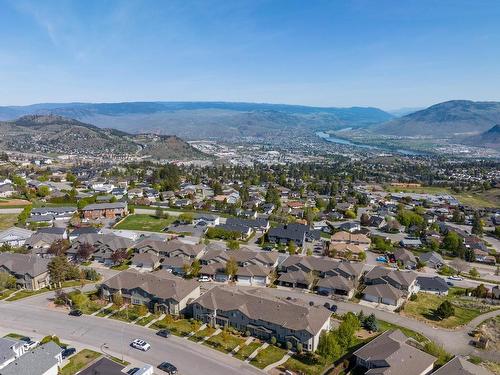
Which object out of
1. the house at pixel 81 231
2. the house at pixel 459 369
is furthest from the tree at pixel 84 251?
the house at pixel 459 369

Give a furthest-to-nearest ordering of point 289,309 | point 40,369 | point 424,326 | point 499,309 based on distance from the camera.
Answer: point 499,309 < point 424,326 < point 289,309 < point 40,369

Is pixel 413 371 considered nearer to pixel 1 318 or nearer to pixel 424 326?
pixel 424 326

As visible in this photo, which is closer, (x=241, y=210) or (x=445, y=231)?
(x=445, y=231)

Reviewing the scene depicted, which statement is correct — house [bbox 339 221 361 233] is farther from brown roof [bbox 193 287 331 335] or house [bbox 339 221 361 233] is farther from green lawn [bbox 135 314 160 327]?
green lawn [bbox 135 314 160 327]

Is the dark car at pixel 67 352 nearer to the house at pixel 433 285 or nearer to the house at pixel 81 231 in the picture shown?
the house at pixel 81 231

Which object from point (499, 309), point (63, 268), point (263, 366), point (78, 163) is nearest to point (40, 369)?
point (263, 366)

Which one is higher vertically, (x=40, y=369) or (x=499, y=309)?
(x=40, y=369)

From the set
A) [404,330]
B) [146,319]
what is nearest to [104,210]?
[146,319]
